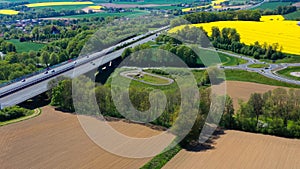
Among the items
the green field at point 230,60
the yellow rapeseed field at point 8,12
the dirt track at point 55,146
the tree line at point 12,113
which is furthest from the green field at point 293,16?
the yellow rapeseed field at point 8,12

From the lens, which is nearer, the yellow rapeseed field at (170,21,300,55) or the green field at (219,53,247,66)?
the green field at (219,53,247,66)

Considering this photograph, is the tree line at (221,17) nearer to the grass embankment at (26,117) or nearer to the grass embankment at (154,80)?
the grass embankment at (154,80)

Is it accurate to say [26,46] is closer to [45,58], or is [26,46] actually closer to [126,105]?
[45,58]

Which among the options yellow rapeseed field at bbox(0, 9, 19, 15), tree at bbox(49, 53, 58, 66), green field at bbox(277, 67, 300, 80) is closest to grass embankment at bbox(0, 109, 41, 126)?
tree at bbox(49, 53, 58, 66)

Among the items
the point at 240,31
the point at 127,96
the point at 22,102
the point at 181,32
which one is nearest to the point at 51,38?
the point at 181,32

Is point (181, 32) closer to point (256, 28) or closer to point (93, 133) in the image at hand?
point (256, 28)

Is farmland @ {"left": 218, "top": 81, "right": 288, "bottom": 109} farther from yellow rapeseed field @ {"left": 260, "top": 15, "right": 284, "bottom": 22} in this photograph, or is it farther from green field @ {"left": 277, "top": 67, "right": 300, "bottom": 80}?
yellow rapeseed field @ {"left": 260, "top": 15, "right": 284, "bottom": 22}
